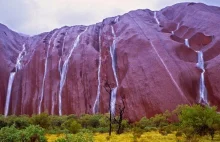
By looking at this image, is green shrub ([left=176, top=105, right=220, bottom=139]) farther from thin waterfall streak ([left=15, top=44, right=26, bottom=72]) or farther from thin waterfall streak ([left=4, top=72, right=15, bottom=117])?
thin waterfall streak ([left=15, top=44, right=26, bottom=72])

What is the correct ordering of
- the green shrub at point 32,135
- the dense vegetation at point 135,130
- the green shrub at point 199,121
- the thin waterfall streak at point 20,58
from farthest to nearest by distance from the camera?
the thin waterfall streak at point 20,58 < the green shrub at point 199,121 < the dense vegetation at point 135,130 < the green shrub at point 32,135

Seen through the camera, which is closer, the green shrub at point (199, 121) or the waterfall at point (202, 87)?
the green shrub at point (199, 121)

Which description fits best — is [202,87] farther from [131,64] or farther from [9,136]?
[9,136]

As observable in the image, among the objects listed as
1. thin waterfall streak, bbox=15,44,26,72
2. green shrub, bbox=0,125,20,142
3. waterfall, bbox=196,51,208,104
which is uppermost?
thin waterfall streak, bbox=15,44,26,72

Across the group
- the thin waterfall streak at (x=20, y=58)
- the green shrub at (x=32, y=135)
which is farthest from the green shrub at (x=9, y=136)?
the thin waterfall streak at (x=20, y=58)

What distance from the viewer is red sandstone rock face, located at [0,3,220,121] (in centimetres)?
4178

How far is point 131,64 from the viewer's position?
47.0 meters

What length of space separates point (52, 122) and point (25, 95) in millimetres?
15934

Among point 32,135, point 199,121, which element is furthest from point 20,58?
point 32,135

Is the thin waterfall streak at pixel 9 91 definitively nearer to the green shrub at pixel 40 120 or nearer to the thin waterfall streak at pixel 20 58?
the thin waterfall streak at pixel 20 58

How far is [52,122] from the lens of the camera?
38.4 meters

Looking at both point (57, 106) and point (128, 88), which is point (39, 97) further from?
point (128, 88)

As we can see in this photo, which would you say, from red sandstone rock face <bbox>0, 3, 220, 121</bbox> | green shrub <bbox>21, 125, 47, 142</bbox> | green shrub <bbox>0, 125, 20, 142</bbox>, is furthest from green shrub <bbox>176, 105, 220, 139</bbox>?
red sandstone rock face <bbox>0, 3, 220, 121</bbox>

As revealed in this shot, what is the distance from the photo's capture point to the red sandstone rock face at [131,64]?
4178 centimetres
